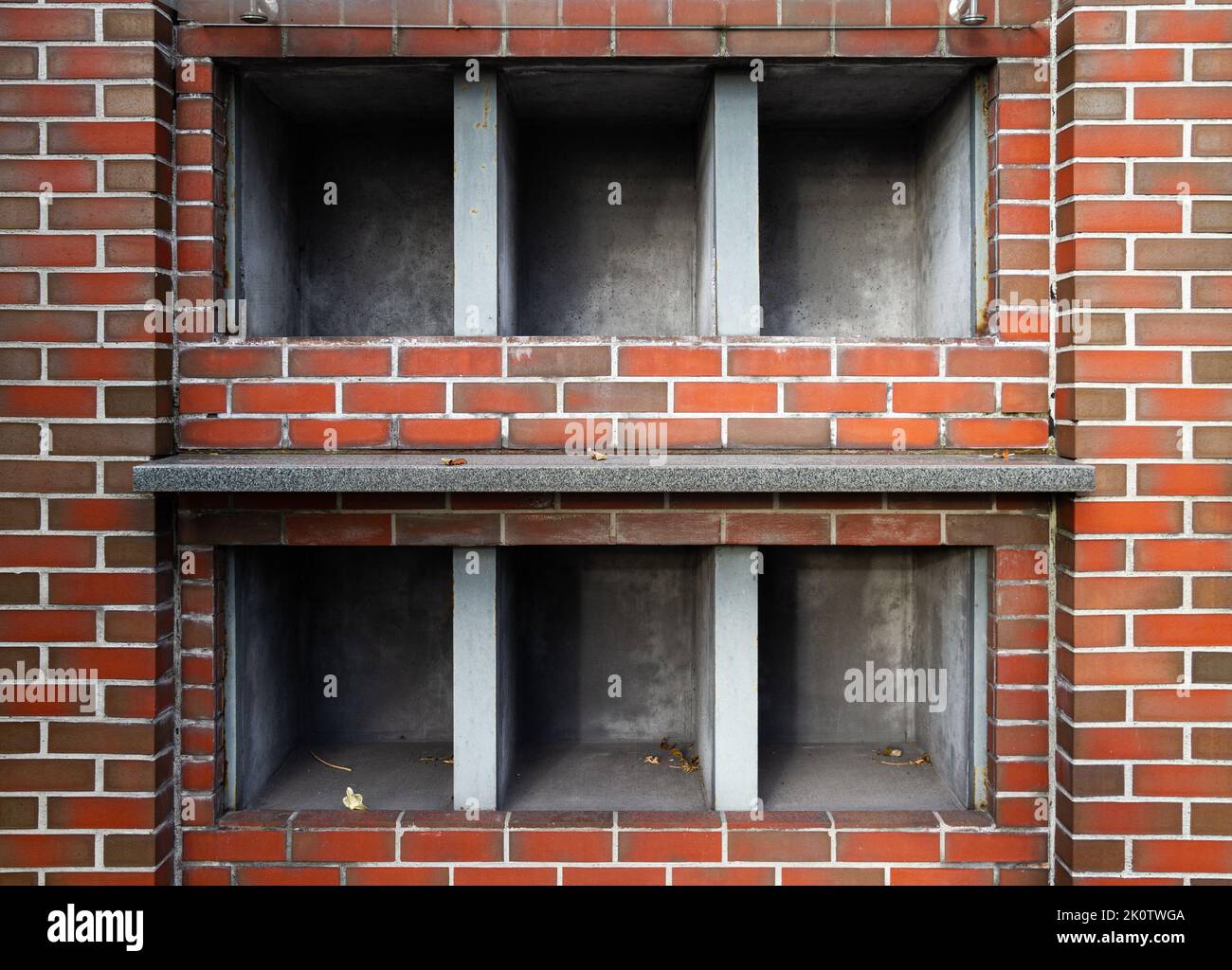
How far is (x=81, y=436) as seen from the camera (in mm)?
2043

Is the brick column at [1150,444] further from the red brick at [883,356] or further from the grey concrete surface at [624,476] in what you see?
the red brick at [883,356]

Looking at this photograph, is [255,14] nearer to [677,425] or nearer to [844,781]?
[677,425]

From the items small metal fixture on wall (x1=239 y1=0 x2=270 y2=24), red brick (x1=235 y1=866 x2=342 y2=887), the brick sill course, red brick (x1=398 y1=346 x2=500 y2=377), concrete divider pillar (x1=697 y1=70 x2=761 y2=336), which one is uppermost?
small metal fixture on wall (x1=239 y1=0 x2=270 y2=24)

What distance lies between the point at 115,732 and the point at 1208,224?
124 inches

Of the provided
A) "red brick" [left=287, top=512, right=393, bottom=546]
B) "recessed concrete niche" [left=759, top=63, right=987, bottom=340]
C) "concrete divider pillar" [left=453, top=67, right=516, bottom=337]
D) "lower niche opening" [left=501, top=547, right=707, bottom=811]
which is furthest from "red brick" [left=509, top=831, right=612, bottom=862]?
"recessed concrete niche" [left=759, top=63, right=987, bottom=340]

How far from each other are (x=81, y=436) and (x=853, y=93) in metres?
2.42

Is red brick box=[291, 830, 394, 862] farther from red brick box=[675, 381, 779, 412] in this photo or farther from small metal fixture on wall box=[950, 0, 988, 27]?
small metal fixture on wall box=[950, 0, 988, 27]

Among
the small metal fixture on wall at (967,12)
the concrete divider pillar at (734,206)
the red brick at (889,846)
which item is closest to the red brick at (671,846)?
the red brick at (889,846)

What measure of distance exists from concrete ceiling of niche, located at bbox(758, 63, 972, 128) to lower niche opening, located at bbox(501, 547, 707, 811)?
4.98 ft

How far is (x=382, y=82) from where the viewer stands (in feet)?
7.50

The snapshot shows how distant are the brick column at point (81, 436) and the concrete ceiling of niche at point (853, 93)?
5.75ft

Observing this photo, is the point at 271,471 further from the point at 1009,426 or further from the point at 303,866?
the point at 1009,426

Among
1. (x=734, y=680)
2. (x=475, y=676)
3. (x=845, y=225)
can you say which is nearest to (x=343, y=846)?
(x=475, y=676)

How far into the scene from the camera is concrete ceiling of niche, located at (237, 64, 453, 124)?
2.20m
